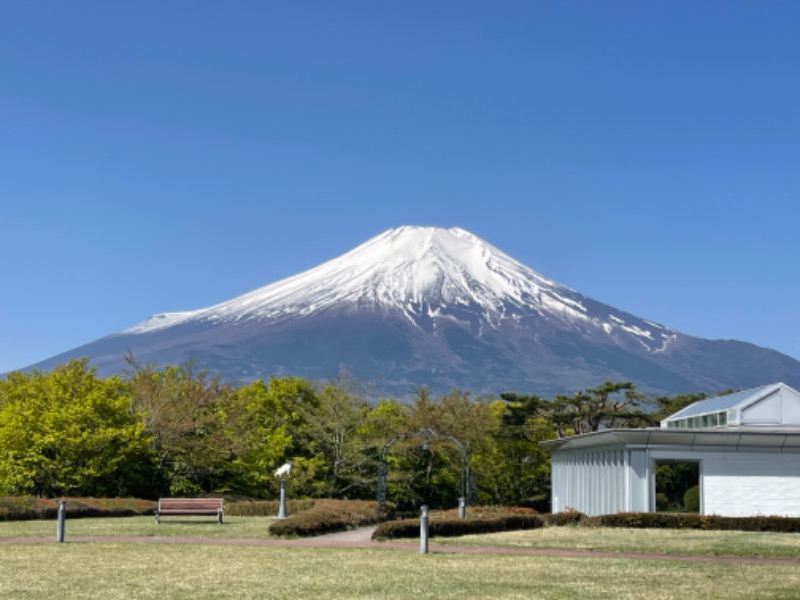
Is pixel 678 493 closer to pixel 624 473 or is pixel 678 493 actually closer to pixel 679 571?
pixel 624 473

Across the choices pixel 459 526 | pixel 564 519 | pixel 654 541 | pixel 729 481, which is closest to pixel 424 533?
pixel 459 526

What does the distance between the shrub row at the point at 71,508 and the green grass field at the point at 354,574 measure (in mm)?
8978

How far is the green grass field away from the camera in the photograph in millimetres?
15086

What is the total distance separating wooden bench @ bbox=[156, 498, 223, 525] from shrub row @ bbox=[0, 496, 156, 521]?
3643mm

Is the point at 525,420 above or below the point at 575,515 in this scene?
above

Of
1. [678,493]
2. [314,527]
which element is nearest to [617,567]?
[314,527]

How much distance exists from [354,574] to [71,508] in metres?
19.3

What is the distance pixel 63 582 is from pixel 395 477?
34023mm

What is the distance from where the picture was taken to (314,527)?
92.1ft

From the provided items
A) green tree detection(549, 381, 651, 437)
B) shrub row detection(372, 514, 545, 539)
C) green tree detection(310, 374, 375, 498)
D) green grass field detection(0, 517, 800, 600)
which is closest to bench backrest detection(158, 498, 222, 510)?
green grass field detection(0, 517, 800, 600)

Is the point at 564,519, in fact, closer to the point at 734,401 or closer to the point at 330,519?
the point at 330,519

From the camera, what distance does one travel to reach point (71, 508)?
3425 cm

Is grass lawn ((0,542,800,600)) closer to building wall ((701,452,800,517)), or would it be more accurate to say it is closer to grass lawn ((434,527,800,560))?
grass lawn ((434,527,800,560))

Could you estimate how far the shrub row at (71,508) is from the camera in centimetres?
3250
